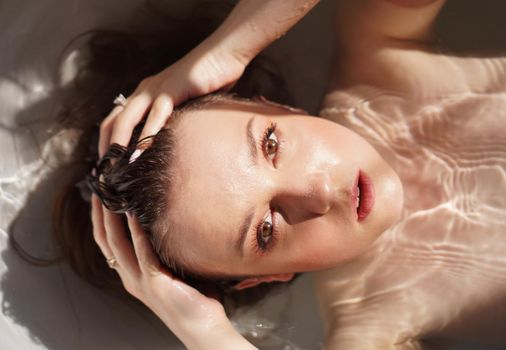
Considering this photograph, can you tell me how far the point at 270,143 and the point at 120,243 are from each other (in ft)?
0.99

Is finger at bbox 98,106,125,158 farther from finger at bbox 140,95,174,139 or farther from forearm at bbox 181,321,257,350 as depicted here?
forearm at bbox 181,321,257,350

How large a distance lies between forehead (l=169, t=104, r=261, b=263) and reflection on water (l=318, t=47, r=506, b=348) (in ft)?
1.13

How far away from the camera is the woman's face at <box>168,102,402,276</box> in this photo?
74 cm

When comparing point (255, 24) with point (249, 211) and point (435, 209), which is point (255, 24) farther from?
point (435, 209)

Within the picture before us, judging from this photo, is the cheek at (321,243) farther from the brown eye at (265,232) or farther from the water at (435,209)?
the water at (435,209)

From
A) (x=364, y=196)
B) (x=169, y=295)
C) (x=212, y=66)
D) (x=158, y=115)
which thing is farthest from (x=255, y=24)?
(x=169, y=295)

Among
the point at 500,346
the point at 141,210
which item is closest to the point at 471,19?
the point at 500,346

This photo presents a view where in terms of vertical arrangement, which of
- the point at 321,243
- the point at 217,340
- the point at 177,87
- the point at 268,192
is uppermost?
the point at 177,87

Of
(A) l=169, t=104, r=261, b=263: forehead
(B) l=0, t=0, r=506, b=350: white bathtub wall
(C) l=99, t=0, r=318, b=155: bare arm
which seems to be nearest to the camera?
(A) l=169, t=104, r=261, b=263: forehead

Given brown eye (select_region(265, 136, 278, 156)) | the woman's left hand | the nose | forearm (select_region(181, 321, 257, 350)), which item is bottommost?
forearm (select_region(181, 321, 257, 350))

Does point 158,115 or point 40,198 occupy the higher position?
point 158,115

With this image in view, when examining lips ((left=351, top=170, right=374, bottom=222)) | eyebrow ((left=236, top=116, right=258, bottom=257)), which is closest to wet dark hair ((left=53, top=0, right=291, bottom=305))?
eyebrow ((left=236, top=116, right=258, bottom=257))

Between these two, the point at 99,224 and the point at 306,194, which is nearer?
the point at 306,194

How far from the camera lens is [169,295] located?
0.84 m
